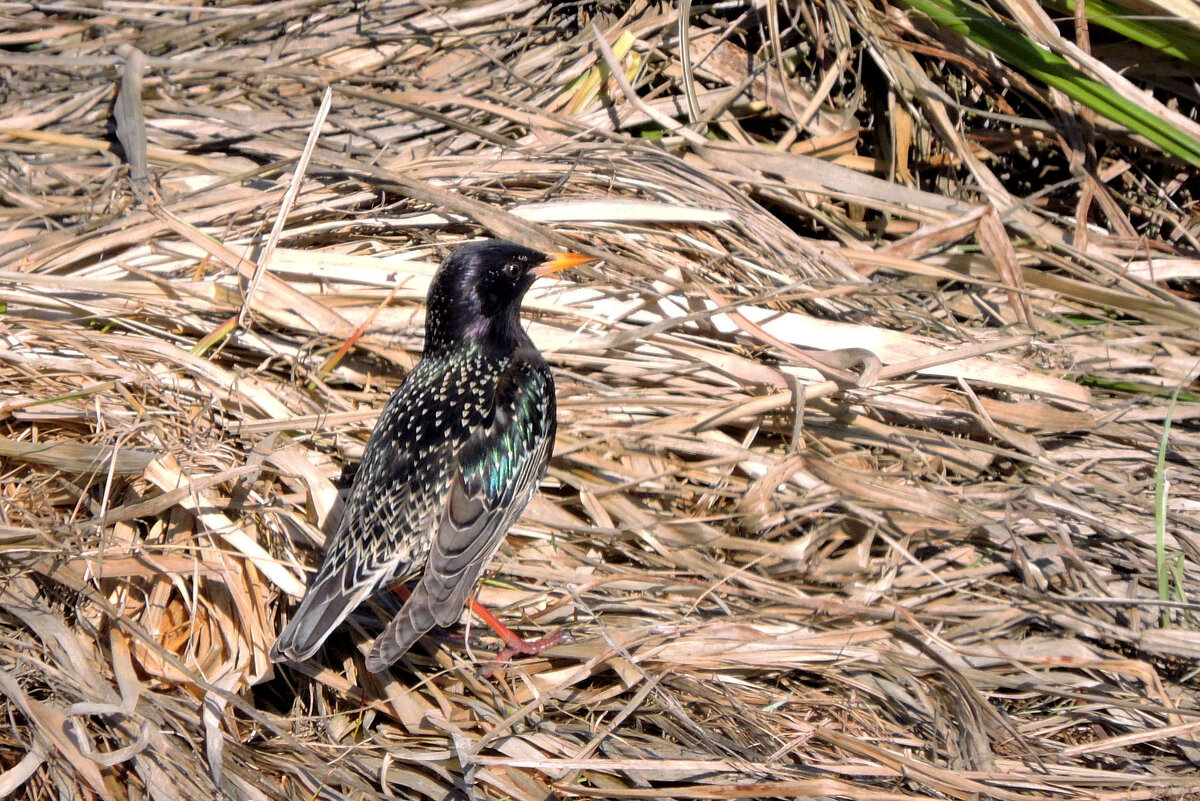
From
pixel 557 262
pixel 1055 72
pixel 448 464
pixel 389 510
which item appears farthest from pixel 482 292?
pixel 1055 72

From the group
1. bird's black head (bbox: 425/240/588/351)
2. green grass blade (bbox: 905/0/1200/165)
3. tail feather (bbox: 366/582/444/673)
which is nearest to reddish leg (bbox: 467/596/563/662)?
tail feather (bbox: 366/582/444/673)

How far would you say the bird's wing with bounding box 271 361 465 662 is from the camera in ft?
9.44

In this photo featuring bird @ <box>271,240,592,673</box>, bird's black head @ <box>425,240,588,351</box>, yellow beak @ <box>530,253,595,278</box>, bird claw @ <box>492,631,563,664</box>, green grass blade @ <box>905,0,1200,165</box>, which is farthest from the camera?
green grass blade @ <box>905,0,1200,165</box>

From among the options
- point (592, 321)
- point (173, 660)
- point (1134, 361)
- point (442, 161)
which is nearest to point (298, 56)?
point (442, 161)

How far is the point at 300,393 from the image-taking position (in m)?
3.57

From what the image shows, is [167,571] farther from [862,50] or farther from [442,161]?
[862,50]

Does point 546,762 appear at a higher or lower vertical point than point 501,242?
lower

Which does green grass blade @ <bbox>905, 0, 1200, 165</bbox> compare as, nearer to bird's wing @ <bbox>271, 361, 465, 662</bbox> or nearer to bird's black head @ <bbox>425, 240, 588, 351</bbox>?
bird's black head @ <bbox>425, 240, 588, 351</bbox>

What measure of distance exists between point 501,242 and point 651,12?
1706mm

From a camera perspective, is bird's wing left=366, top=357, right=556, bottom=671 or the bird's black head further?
the bird's black head

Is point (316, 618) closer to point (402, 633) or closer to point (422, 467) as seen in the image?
point (402, 633)

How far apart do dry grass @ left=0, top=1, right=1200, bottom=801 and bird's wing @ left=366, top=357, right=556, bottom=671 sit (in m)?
0.28

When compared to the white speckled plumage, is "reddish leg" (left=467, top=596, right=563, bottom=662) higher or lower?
lower

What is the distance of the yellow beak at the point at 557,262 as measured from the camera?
11.4 feet
